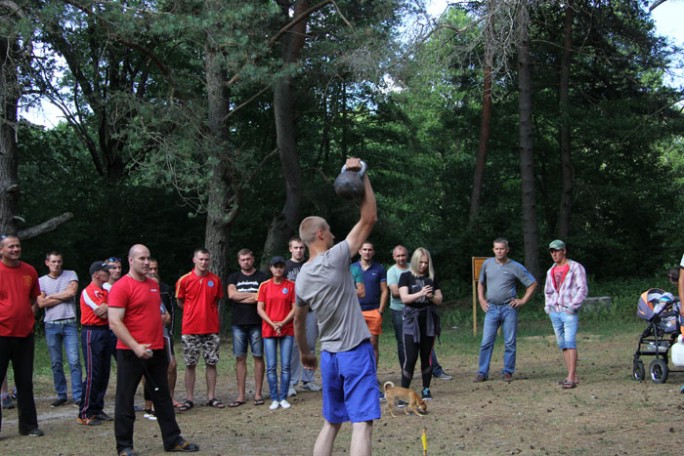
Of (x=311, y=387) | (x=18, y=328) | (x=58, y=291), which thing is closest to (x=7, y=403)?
(x=58, y=291)

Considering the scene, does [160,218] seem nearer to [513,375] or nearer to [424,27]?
[424,27]

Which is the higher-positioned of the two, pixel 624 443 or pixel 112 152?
pixel 112 152

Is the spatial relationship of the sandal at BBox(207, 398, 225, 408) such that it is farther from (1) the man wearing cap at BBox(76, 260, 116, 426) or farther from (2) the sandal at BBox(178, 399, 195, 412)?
(1) the man wearing cap at BBox(76, 260, 116, 426)

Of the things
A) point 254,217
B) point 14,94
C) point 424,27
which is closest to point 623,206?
point 254,217

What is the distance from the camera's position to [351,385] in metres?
5.31

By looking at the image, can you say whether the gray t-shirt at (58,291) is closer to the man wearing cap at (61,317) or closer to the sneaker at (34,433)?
the man wearing cap at (61,317)

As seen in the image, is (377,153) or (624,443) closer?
(624,443)

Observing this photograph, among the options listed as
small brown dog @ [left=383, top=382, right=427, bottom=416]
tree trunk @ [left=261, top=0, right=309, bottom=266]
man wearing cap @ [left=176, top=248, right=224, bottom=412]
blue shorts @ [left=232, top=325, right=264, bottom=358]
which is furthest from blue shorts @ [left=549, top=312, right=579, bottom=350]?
tree trunk @ [left=261, top=0, right=309, bottom=266]

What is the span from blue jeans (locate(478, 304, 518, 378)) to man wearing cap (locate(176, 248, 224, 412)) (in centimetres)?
352

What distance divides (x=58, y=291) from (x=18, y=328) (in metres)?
2.01

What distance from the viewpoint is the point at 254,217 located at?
88.1 ft

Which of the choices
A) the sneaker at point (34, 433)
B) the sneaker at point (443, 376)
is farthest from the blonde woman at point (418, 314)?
the sneaker at point (34, 433)

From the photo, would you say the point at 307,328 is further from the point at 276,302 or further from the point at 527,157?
the point at 527,157

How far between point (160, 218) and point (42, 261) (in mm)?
5487
